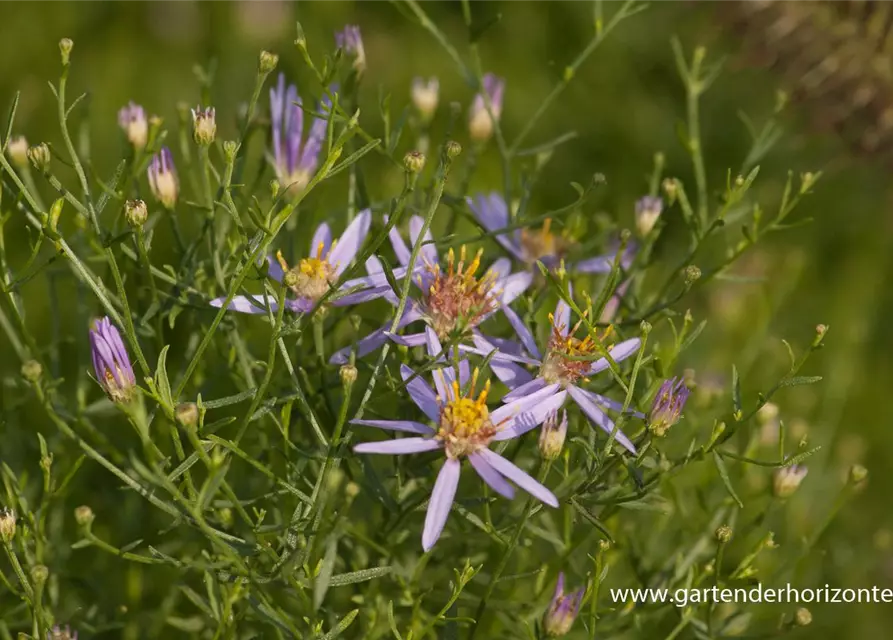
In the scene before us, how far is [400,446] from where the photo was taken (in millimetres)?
667

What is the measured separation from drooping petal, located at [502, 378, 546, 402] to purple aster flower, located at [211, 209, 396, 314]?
0.12 m

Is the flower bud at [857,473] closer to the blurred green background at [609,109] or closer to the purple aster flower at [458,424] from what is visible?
the purple aster flower at [458,424]

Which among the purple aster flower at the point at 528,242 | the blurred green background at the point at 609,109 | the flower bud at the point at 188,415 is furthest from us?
the blurred green background at the point at 609,109

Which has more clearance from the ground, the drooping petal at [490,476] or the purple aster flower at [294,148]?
the purple aster flower at [294,148]

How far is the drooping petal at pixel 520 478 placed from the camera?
0.64 meters

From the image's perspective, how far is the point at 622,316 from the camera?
3.07 ft

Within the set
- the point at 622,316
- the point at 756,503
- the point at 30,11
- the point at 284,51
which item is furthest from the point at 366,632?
the point at 30,11

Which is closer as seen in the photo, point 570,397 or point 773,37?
point 570,397

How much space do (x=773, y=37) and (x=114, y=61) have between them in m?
1.12

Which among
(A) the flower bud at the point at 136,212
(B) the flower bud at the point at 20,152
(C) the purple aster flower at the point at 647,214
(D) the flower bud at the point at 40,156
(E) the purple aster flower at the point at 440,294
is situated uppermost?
(D) the flower bud at the point at 40,156

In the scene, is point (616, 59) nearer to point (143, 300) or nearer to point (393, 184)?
point (393, 184)

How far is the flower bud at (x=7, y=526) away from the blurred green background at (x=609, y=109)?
0.80m

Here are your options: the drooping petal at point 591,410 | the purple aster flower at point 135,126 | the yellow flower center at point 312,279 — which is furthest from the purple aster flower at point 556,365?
the purple aster flower at point 135,126

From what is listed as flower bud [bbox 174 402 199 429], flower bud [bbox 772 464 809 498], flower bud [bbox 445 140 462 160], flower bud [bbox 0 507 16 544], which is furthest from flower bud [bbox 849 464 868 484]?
flower bud [bbox 0 507 16 544]
